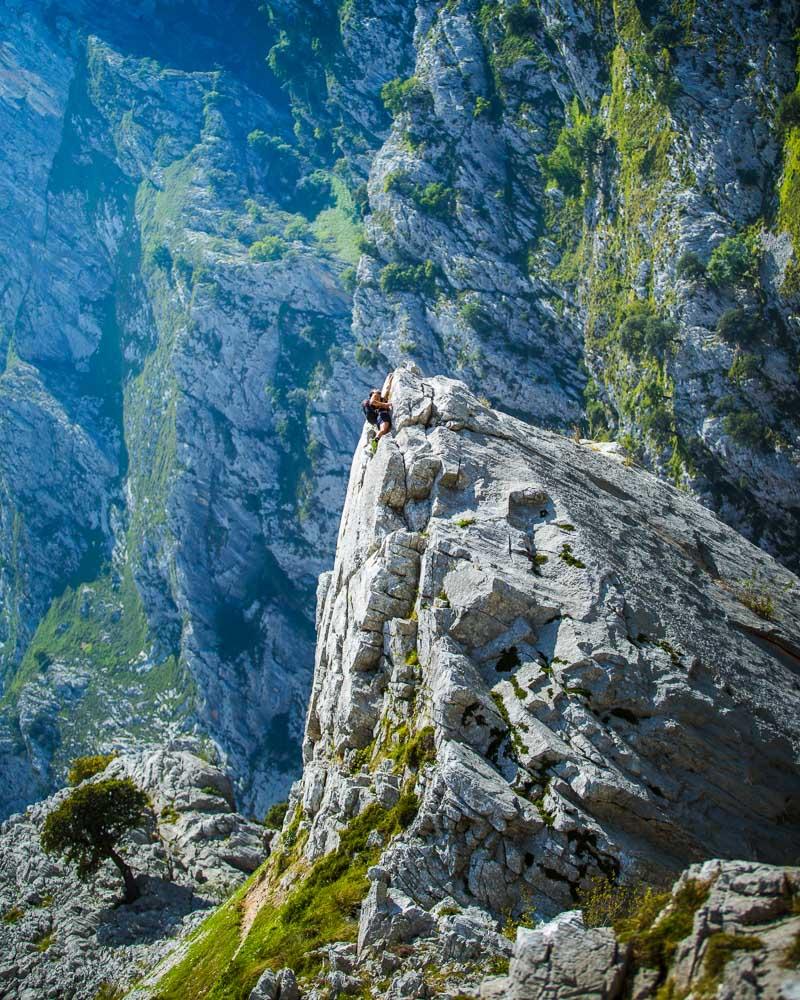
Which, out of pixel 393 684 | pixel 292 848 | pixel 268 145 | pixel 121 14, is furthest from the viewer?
pixel 121 14

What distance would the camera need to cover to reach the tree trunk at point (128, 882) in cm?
4438

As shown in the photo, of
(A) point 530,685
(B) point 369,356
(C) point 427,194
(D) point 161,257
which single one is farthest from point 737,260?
(D) point 161,257

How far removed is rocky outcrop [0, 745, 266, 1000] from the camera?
125 feet

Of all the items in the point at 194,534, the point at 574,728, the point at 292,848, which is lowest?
the point at 292,848

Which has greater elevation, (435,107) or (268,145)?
(268,145)

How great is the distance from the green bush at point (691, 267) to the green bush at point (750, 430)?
12.9 meters

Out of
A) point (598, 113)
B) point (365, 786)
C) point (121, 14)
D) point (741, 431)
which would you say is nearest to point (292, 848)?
point (365, 786)

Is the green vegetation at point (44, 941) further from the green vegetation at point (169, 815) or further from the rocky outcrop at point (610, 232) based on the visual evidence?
the rocky outcrop at point (610, 232)

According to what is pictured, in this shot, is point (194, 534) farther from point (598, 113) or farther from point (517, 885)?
point (517, 885)

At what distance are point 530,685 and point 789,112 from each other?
61.0 m

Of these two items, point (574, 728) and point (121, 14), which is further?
point (121, 14)

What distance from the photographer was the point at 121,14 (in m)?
168

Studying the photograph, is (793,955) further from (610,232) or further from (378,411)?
(610,232)

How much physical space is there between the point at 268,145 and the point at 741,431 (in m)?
112
